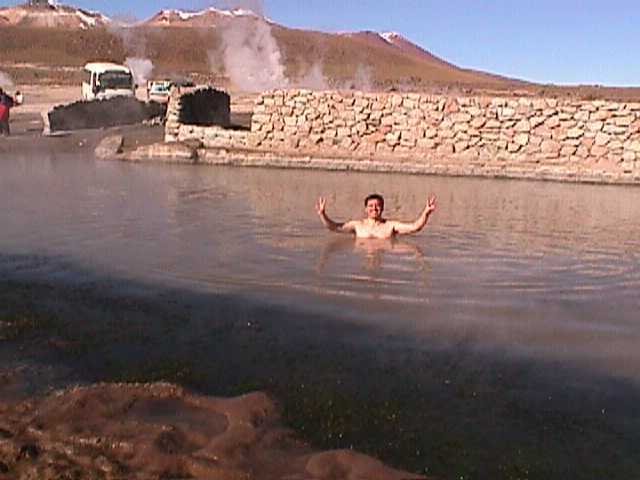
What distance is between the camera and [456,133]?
56.8ft

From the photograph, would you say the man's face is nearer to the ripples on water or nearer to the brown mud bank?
the ripples on water

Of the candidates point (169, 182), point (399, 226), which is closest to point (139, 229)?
point (399, 226)

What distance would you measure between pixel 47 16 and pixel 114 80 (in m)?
93.4

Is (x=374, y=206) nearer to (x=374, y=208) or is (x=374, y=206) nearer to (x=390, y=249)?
(x=374, y=208)

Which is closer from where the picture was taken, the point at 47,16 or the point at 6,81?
the point at 6,81

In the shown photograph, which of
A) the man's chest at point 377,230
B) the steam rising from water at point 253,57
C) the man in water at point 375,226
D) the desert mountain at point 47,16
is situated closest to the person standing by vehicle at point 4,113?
the man in water at point 375,226

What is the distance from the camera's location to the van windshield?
31547 mm

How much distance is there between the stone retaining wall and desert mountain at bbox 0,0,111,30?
9576 centimetres

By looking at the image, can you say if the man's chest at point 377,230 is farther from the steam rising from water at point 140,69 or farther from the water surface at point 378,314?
the steam rising from water at point 140,69

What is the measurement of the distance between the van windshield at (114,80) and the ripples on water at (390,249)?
17774 millimetres

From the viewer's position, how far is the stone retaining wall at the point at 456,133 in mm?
16234

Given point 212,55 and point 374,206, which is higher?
point 212,55

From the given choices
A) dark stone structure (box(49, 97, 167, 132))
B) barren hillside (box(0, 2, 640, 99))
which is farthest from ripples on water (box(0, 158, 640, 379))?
barren hillside (box(0, 2, 640, 99))

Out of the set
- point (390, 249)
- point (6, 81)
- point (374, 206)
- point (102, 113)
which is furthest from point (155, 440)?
point (6, 81)
